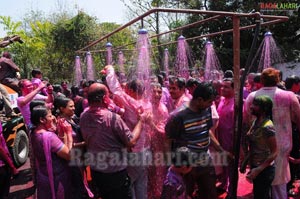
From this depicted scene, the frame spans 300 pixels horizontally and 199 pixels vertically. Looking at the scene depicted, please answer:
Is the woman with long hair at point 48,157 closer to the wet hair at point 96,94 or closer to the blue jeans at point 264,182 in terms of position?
the wet hair at point 96,94

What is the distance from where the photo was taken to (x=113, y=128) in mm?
3184

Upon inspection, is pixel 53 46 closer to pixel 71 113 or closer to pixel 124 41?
pixel 124 41

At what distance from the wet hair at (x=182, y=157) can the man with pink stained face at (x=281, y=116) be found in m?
1.24

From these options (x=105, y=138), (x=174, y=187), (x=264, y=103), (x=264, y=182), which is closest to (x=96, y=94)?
(x=105, y=138)

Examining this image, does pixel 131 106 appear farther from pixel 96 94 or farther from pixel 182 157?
pixel 182 157

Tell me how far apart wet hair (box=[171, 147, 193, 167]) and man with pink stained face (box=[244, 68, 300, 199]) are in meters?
1.24

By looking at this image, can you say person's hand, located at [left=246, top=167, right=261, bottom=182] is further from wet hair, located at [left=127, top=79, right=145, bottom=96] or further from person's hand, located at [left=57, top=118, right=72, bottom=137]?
person's hand, located at [left=57, top=118, right=72, bottom=137]

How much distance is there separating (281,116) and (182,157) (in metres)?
1.43

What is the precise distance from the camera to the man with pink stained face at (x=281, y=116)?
393 centimetres

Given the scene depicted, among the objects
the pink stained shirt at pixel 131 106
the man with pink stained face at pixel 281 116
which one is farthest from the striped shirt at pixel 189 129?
the man with pink stained face at pixel 281 116

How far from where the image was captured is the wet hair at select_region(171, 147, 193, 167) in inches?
131

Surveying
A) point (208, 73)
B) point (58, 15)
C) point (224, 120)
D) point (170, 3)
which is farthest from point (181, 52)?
point (58, 15)

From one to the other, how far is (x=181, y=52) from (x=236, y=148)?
19.3 feet

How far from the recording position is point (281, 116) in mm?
3971
